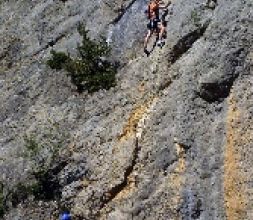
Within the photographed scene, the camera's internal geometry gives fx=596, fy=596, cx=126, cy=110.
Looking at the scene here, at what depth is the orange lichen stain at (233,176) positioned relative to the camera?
43.2 feet


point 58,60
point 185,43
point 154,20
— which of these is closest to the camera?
point 185,43

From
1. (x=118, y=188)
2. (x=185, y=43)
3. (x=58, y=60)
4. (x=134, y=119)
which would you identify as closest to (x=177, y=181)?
(x=118, y=188)

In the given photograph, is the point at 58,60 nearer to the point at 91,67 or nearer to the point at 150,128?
the point at 91,67

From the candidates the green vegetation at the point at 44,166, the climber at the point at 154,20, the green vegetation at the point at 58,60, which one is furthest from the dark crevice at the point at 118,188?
the green vegetation at the point at 58,60

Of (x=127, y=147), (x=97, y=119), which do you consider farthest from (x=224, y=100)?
(x=97, y=119)

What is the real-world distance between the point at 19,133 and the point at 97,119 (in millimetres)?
2866

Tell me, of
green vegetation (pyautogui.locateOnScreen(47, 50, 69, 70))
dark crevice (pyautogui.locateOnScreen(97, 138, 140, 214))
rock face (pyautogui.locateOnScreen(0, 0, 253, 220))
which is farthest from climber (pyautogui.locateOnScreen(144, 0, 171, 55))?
dark crevice (pyautogui.locateOnScreen(97, 138, 140, 214))

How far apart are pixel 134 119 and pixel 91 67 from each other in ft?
10.9

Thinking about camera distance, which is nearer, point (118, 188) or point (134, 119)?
point (118, 188)

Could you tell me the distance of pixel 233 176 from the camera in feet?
44.2

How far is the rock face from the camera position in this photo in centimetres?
1393

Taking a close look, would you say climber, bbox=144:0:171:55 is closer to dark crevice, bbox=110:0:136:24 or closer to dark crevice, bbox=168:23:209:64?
dark crevice, bbox=168:23:209:64

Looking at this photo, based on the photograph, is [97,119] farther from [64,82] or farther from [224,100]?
[224,100]

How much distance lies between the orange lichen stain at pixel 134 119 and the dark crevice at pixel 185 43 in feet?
4.60
